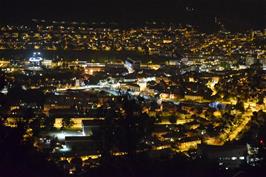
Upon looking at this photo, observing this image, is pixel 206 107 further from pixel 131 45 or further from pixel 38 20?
pixel 38 20

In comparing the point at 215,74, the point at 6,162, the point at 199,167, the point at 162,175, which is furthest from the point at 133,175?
the point at 215,74

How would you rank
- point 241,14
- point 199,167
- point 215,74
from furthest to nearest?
point 241,14 → point 215,74 → point 199,167

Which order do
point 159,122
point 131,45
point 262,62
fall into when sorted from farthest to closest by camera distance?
point 131,45, point 262,62, point 159,122

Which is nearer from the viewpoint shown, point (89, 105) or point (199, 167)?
point (199, 167)

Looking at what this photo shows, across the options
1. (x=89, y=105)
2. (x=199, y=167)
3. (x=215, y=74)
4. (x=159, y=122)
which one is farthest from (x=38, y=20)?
(x=199, y=167)

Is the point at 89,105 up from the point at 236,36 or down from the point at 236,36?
down

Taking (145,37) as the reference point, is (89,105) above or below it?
below

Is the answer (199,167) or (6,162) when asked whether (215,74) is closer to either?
(199,167)

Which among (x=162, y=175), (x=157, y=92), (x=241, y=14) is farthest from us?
(x=241, y=14)

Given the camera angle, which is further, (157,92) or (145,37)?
(145,37)
